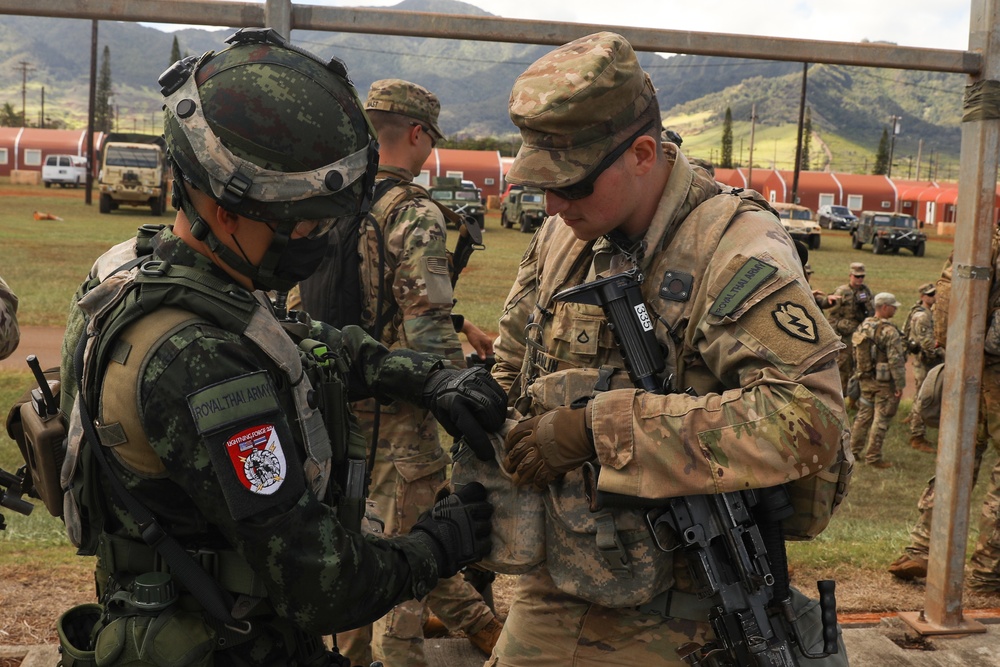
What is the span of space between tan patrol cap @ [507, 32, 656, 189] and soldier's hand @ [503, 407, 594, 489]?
581mm

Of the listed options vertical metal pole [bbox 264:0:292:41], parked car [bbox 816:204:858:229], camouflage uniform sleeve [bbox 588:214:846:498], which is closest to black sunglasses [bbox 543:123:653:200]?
camouflage uniform sleeve [bbox 588:214:846:498]

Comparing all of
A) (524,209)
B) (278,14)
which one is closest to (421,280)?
(278,14)

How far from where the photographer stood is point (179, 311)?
6.52ft

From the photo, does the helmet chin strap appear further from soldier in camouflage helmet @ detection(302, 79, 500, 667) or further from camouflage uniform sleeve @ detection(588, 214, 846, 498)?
soldier in camouflage helmet @ detection(302, 79, 500, 667)

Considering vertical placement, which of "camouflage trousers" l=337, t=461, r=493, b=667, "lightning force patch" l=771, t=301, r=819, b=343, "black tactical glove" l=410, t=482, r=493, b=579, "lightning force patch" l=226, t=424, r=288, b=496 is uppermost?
"lightning force patch" l=771, t=301, r=819, b=343

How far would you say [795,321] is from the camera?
7.37 ft

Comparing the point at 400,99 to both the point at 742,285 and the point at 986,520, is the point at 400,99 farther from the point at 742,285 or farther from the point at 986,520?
the point at 986,520

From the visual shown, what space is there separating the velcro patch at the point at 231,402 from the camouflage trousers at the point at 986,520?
4.79 m

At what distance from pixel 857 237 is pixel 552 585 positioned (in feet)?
122

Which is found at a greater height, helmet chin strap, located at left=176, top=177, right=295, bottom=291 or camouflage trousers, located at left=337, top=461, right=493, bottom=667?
helmet chin strap, located at left=176, top=177, right=295, bottom=291

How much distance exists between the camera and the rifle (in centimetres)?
228

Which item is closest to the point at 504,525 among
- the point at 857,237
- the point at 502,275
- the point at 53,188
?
the point at 502,275

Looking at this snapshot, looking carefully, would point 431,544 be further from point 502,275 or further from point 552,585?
point 502,275

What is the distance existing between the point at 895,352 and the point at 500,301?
812 centimetres
